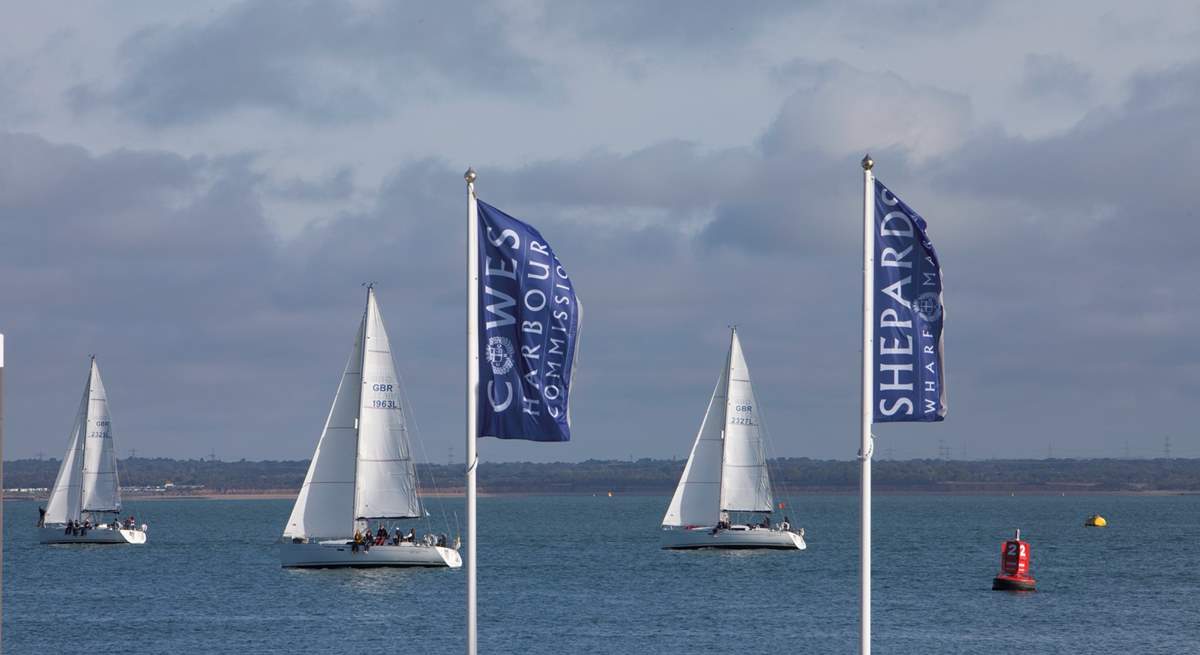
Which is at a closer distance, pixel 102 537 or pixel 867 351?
pixel 867 351

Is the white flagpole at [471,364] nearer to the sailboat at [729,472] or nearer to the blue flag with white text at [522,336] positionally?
the blue flag with white text at [522,336]

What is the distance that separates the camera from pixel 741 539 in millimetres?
102625

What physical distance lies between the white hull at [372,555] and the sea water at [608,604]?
930 mm

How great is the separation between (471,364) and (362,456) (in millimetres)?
54510

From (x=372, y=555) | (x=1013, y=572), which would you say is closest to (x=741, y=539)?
(x=1013, y=572)

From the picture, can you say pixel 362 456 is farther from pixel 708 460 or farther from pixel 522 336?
pixel 522 336

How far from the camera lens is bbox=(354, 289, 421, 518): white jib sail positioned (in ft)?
266

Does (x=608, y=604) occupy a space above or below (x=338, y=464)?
below

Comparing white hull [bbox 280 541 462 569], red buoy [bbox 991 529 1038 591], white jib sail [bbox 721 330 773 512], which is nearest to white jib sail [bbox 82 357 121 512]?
white hull [bbox 280 541 462 569]

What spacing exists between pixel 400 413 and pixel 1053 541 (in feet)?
276

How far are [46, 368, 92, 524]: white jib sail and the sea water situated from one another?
2.79 m

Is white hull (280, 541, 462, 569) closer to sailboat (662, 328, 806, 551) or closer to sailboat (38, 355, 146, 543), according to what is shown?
sailboat (662, 328, 806, 551)

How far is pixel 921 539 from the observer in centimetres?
15100

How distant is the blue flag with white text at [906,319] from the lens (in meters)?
28.1
